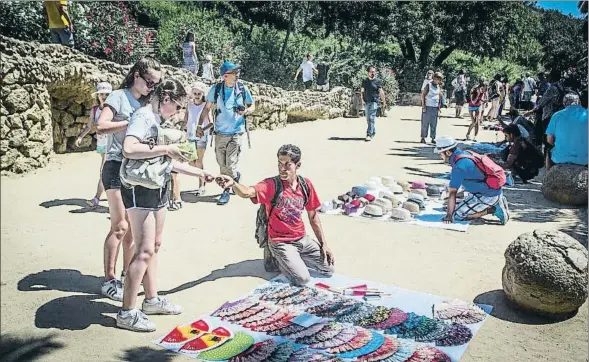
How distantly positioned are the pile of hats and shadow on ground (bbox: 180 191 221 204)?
1.52 metres

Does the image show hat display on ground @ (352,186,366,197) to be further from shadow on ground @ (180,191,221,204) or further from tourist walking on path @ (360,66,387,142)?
tourist walking on path @ (360,66,387,142)

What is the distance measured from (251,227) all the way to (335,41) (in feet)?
75.9

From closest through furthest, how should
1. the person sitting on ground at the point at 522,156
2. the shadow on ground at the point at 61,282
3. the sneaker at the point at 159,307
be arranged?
the sneaker at the point at 159,307 → the shadow on ground at the point at 61,282 → the person sitting on ground at the point at 522,156

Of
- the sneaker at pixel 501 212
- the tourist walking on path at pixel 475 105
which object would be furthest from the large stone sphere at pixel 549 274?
the tourist walking on path at pixel 475 105

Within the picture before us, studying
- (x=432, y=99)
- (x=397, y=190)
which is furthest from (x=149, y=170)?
(x=432, y=99)

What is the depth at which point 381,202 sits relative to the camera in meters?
7.48

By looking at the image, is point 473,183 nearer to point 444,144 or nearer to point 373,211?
point 444,144

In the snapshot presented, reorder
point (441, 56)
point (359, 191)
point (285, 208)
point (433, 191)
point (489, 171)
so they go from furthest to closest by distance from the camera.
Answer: point (441, 56), point (433, 191), point (359, 191), point (489, 171), point (285, 208)

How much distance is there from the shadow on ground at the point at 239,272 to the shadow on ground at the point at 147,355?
1087mm

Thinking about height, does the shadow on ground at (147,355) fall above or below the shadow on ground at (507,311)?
below

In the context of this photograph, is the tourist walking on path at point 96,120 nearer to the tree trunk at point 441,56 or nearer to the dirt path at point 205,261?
the dirt path at point 205,261

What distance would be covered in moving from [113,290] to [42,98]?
18.3 feet

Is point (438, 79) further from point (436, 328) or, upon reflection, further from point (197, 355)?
point (197, 355)

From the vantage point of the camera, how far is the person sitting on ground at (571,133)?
8055mm
